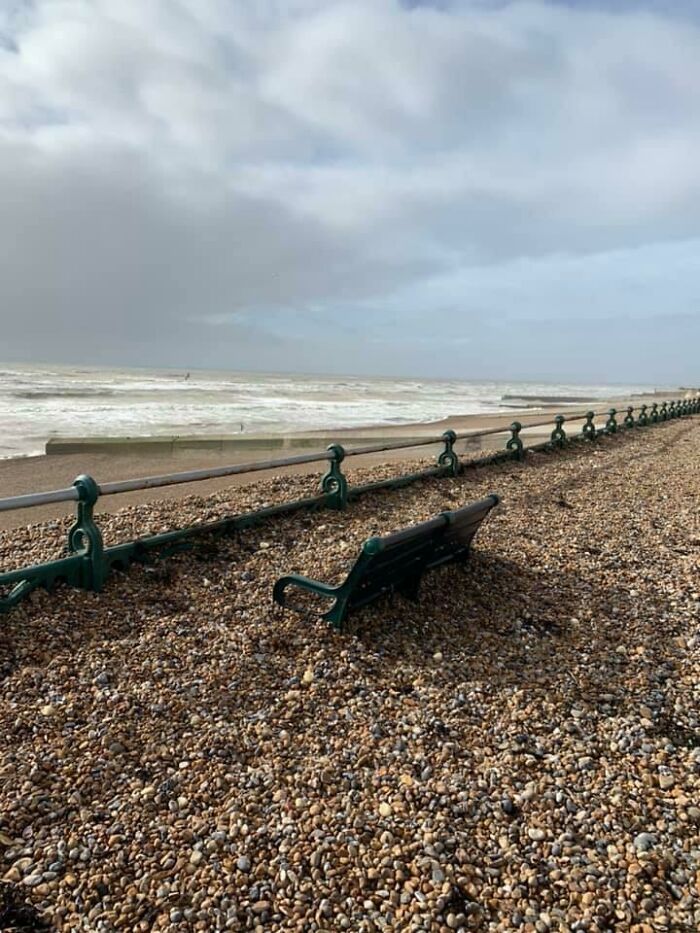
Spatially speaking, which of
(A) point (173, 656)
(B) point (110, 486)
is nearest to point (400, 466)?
(B) point (110, 486)

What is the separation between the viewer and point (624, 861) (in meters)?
2.59

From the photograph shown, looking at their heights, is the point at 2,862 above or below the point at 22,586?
below

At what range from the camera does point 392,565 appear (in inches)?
171

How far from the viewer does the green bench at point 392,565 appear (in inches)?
161

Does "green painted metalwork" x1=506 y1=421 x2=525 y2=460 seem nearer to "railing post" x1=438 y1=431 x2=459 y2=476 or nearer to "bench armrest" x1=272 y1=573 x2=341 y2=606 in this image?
"railing post" x1=438 y1=431 x2=459 y2=476

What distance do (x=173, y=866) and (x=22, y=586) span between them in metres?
2.28

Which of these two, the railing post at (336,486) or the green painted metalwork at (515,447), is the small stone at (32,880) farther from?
the green painted metalwork at (515,447)

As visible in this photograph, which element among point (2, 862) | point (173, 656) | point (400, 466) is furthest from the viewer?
point (400, 466)

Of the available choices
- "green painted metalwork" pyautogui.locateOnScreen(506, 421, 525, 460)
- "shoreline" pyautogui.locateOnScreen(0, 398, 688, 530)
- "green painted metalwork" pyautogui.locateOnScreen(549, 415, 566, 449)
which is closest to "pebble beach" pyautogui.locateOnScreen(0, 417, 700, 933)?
"shoreline" pyautogui.locateOnScreen(0, 398, 688, 530)

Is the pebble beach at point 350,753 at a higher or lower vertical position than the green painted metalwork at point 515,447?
lower

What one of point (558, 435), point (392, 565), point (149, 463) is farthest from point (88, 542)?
point (558, 435)

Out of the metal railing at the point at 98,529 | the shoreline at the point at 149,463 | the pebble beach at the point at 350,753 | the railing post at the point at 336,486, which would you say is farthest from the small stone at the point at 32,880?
the shoreline at the point at 149,463

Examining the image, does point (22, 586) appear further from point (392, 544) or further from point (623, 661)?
point (623, 661)

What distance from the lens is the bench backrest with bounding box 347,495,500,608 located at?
4.07 meters
